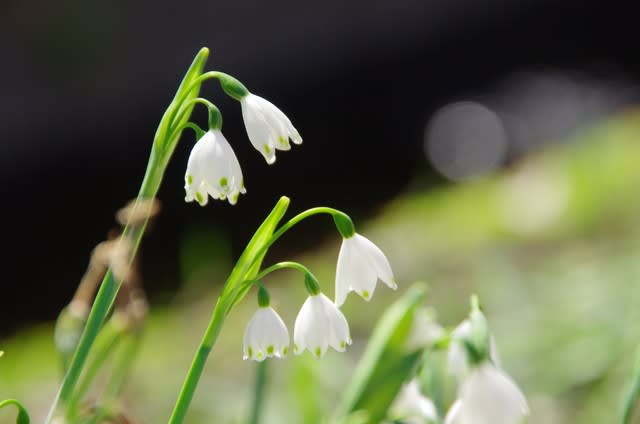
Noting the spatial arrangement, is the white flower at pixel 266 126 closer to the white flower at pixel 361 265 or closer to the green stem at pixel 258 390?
Answer: the white flower at pixel 361 265

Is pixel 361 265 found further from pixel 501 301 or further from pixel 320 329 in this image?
pixel 501 301

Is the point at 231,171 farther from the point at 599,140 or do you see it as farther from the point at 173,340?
the point at 599,140

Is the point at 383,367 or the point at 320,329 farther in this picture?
the point at 383,367

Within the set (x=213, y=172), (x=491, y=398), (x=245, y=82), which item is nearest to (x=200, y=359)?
(x=213, y=172)

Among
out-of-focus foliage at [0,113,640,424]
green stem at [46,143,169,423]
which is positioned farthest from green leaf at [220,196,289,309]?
out-of-focus foliage at [0,113,640,424]

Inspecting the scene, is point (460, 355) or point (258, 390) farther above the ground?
point (460, 355)

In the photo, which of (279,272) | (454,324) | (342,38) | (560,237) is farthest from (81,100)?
(454,324)
